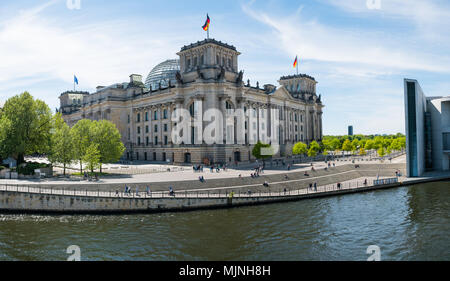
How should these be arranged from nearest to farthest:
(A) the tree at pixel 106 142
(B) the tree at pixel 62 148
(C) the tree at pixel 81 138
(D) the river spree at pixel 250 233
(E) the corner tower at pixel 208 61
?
1. (D) the river spree at pixel 250 233
2. (B) the tree at pixel 62 148
3. (C) the tree at pixel 81 138
4. (A) the tree at pixel 106 142
5. (E) the corner tower at pixel 208 61

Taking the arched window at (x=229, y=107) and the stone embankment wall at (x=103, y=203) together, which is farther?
the arched window at (x=229, y=107)

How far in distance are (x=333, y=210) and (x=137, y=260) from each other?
24594 millimetres

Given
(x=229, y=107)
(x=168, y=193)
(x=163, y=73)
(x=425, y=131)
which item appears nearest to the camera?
(x=168, y=193)

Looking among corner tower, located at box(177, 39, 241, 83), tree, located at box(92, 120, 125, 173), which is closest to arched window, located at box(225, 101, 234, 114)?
corner tower, located at box(177, 39, 241, 83)

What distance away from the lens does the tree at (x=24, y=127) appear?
53.3 meters

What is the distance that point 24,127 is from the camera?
180 ft

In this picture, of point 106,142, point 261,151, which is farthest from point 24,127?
point 261,151

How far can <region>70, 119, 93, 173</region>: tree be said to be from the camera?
5434 cm

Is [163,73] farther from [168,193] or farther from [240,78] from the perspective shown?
[168,193]

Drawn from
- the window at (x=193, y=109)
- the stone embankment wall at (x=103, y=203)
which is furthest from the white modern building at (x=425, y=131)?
the window at (x=193, y=109)

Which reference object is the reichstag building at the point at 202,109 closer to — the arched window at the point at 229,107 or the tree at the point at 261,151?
the arched window at the point at 229,107

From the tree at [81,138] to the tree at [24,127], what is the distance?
589 cm

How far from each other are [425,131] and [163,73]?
7883 cm
